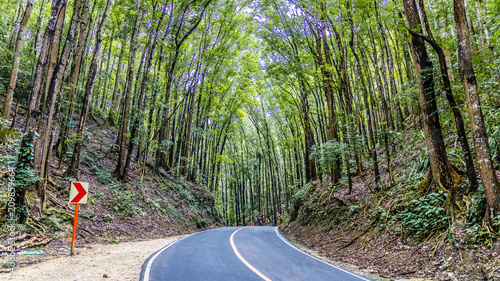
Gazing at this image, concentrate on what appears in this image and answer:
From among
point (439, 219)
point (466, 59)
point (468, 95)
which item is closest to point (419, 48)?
point (466, 59)

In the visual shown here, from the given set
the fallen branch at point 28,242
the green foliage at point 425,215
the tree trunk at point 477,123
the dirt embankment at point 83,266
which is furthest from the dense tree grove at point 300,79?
the dirt embankment at point 83,266

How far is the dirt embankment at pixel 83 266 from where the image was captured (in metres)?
4.79

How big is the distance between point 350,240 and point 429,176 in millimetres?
3338

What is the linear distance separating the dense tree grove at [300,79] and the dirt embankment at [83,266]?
2370mm

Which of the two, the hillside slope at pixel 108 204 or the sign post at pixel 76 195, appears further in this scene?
the hillside slope at pixel 108 204

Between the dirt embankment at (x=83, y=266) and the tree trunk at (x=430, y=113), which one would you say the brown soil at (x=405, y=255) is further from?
the dirt embankment at (x=83, y=266)

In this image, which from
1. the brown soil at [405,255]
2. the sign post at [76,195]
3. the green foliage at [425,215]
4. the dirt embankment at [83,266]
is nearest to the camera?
the dirt embankment at [83,266]

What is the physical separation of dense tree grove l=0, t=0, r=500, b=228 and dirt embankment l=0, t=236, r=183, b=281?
7.78 feet

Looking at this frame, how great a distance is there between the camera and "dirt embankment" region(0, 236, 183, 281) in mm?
4793

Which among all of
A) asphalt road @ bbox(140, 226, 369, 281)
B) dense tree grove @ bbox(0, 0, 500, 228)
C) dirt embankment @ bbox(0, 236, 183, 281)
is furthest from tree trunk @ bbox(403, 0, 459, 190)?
dirt embankment @ bbox(0, 236, 183, 281)

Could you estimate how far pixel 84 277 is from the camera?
15.9 ft

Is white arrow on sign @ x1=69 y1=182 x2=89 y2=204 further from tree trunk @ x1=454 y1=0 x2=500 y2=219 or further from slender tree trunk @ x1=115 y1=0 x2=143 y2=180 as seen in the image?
tree trunk @ x1=454 y1=0 x2=500 y2=219

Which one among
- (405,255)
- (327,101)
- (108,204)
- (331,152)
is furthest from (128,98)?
(405,255)

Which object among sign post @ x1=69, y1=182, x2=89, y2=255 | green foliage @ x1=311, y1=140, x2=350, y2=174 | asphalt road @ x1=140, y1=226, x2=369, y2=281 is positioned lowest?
asphalt road @ x1=140, y1=226, x2=369, y2=281
